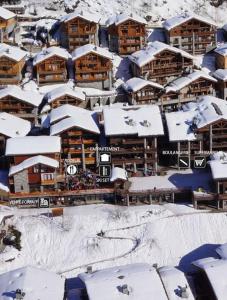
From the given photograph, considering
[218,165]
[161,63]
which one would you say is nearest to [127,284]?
[218,165]

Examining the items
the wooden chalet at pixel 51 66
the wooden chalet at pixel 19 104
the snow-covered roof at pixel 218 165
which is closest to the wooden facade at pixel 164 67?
the wooden chalet at pixel 51 66

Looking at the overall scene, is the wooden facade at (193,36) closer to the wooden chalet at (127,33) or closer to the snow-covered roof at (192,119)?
the wooden chalet at (127,33)

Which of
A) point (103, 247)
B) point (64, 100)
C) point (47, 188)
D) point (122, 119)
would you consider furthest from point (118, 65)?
point (103, 247)

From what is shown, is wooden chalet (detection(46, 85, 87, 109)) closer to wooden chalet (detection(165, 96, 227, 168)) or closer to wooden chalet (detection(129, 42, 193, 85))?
wooden chalet (detection(129, 42, 193, 85))

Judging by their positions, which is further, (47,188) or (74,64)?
(74,64)

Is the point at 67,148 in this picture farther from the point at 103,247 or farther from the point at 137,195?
the point at 103,247

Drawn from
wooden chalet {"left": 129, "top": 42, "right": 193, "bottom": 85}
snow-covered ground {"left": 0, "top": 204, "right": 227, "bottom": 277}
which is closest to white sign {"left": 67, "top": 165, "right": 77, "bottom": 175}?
snow-covered ground {"left": 0, "top": 204, "right": 227, "bottom": 277}
